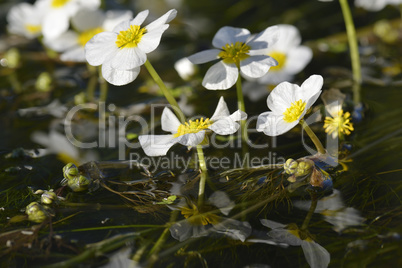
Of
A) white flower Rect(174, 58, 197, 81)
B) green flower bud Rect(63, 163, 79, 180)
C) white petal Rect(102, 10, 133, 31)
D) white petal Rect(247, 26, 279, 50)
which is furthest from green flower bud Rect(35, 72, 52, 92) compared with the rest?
white petal Rect(247, 26, 279, 50)

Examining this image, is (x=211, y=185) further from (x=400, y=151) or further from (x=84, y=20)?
(x=84, y=20)

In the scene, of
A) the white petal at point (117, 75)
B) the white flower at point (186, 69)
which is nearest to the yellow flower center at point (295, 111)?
Answer: the white petal at point (117, 75)

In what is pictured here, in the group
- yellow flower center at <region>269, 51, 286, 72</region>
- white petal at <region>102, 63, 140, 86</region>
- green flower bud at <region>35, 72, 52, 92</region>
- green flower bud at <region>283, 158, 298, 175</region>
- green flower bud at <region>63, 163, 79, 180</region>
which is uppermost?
white petal at <region>102, 63, 140, 86</region>

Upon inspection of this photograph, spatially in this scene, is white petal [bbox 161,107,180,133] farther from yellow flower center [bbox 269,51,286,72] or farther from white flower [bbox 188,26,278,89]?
yellow flower center [bbox 269,51,286,72]

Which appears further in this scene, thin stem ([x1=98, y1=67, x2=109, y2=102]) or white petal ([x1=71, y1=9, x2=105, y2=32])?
white petal ([x1=71, y1=9, x2=105, y2=32])

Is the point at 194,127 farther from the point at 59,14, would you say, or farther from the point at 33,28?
the point at 33,28

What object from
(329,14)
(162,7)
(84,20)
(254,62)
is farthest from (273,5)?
(254,62)

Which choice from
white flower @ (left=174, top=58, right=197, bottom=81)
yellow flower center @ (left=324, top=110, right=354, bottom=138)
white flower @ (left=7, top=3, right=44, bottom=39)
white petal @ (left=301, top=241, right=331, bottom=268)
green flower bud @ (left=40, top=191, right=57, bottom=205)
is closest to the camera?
white petal @ (left=301, top=241, right=331, bottom=268)
